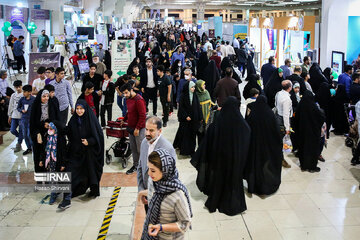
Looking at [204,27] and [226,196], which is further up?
[204,27]

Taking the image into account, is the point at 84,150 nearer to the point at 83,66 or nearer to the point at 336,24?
the point at 336,24

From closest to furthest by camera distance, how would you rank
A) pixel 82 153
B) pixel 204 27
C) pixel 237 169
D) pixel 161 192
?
pixel 161 192 → pixel 237 169 → pixel 82 153 → pixel 204 27

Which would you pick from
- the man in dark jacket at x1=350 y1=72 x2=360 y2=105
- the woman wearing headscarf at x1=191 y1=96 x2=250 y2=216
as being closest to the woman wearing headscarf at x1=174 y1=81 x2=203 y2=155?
the woman wearing headscarf at x1=191 y1=96 x2=250 y2=216

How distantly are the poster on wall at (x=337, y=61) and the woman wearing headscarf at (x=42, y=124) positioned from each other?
775 centimetres

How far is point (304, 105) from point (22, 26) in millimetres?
16945

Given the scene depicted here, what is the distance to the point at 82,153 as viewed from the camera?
229 inches

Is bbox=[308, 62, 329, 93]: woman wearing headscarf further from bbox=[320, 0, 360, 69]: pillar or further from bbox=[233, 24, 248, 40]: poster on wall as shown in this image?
bbox=[233, 24, 248, 40]: poster on wall

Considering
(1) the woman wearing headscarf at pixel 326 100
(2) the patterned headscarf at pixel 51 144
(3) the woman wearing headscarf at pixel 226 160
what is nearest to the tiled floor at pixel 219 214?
(3) the woman wearing headscarf at pixel 226 160

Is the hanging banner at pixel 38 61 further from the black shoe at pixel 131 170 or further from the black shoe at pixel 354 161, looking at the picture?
the black shoe at pixel 354 161

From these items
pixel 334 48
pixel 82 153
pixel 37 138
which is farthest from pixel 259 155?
pixel 334 48

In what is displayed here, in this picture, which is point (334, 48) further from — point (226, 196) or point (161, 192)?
point (161, 192)

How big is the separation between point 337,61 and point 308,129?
4.99 m

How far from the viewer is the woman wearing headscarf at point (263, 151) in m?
5.89

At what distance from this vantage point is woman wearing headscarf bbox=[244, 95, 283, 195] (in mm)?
5891
